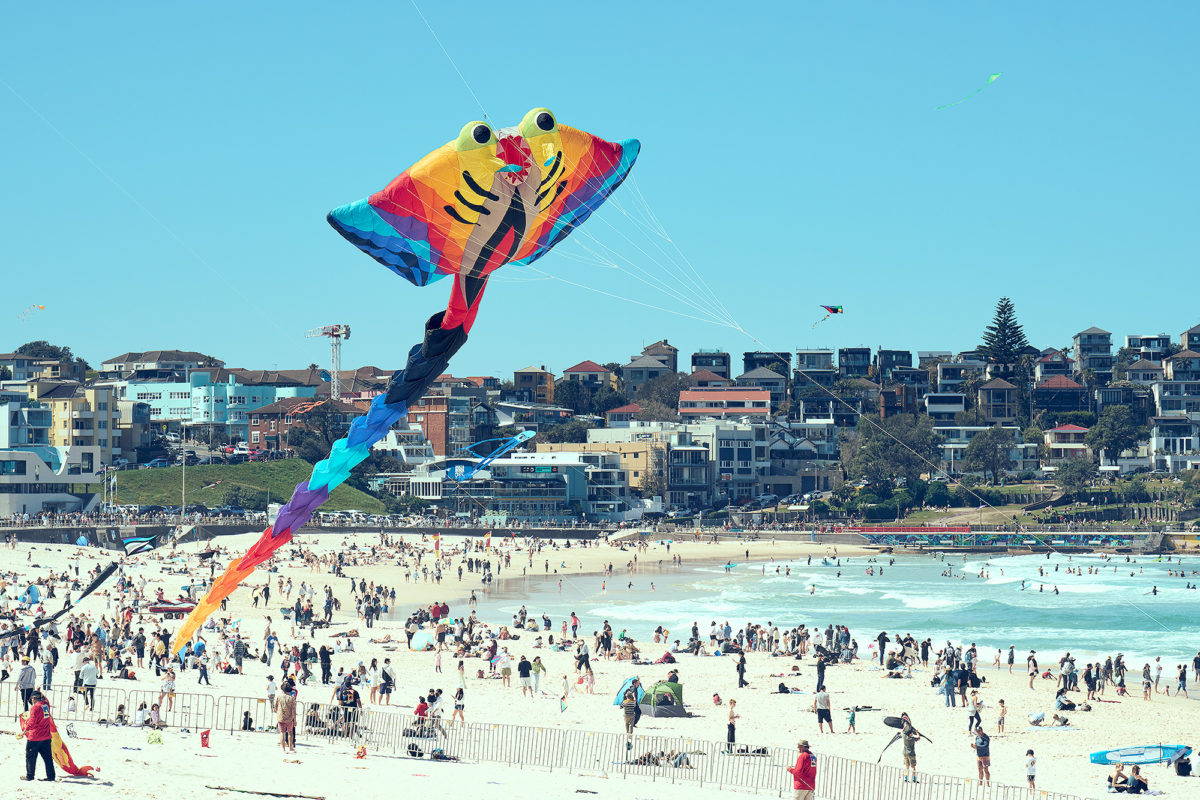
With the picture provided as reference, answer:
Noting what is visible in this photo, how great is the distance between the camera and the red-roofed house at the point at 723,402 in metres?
93.6

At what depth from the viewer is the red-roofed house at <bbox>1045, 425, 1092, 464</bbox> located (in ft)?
279

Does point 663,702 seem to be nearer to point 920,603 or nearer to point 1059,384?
point 920,603

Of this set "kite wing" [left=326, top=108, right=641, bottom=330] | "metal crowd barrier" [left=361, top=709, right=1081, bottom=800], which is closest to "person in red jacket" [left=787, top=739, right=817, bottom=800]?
"metal crowd barrier" [left=361, top=709, right=1081, bottom=800]

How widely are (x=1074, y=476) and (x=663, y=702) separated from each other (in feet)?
199

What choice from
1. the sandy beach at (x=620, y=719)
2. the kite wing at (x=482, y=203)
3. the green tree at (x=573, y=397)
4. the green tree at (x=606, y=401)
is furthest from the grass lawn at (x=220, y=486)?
the kite wing at (x=482, y=203)

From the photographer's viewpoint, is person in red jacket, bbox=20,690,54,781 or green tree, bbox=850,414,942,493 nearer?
person in red jacket, bbox=20,690,54,781

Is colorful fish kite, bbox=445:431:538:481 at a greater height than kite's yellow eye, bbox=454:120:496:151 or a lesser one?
lesser

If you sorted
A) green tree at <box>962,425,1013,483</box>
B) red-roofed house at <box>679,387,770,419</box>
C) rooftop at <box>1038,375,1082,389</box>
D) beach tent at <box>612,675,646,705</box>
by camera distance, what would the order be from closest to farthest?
beach tent at <box>612,675,646,705</box> < green tree at <box>962,425,1013,483</box> < red-roofed house at <box>679,387,770,419</box> < rooftop at <box>1038,375,1082,389</box>

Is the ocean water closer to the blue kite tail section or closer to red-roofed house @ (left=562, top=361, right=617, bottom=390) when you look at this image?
the blue kite tail section

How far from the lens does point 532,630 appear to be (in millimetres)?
31859

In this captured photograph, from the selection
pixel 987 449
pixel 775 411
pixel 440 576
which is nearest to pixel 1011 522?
pixel 987 449

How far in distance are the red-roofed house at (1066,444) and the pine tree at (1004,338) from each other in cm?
1639

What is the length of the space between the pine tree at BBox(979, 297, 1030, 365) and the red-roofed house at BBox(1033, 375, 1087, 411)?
6.46 m

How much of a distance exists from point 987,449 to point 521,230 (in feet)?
236
